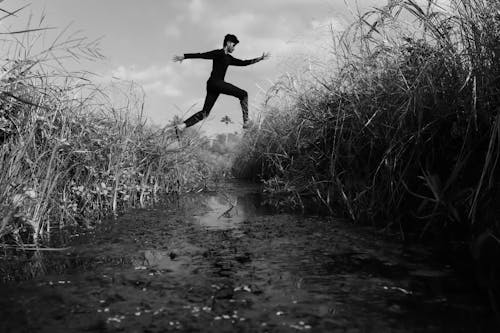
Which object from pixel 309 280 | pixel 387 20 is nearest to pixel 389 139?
pixel 387 20

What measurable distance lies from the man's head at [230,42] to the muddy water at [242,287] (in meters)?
5.49

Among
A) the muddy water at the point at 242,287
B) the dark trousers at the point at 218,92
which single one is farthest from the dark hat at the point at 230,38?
the muddy water at the point at 242,287

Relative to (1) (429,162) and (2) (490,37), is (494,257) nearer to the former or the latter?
(1) (429,162)

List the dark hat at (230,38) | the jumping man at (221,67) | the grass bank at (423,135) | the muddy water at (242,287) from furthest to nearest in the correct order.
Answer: the dark hat at (230,38) < the jumping man at (221,67) < the grass bank at (423,135) < the muddy water at (242,287)

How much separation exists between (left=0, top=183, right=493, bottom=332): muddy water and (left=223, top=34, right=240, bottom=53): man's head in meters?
5.49

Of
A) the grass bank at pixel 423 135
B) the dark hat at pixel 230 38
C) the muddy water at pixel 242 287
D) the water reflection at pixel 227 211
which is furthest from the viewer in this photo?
the dark hat at pixel 230 38

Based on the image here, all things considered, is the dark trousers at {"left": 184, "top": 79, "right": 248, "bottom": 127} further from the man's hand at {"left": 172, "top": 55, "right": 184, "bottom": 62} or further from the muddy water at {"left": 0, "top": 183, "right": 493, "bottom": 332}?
the muddy water at {"left": 0, "top": 183, "right": 493, "bottom": 332}

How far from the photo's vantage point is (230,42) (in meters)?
8.16

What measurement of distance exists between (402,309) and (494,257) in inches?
29.5

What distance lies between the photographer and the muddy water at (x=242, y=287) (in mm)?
1622

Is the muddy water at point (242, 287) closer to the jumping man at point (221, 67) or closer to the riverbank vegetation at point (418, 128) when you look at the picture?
the riverbank vegetation at point (418, 128)

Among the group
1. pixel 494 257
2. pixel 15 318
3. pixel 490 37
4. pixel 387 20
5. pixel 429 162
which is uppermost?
pixel 387 20

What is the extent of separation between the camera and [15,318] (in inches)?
66.4

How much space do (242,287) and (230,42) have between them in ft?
22.0
